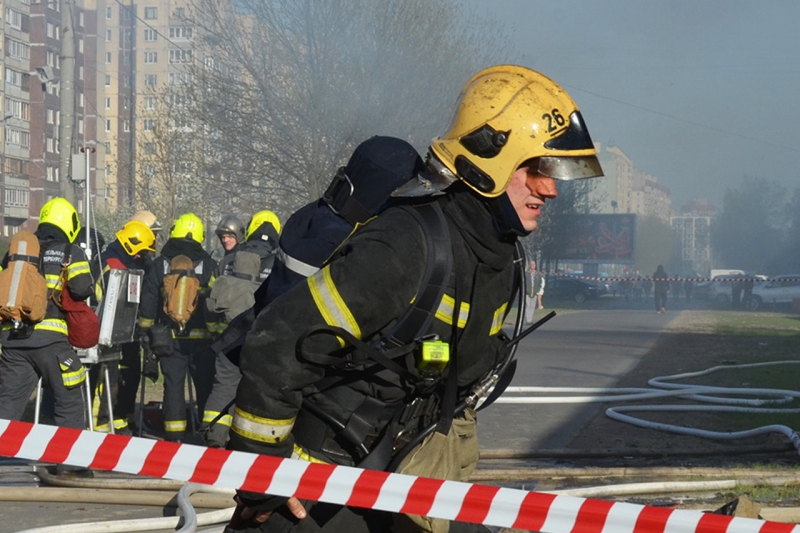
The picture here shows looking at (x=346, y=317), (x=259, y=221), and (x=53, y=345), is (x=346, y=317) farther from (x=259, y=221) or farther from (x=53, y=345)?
(x=259, y=221)

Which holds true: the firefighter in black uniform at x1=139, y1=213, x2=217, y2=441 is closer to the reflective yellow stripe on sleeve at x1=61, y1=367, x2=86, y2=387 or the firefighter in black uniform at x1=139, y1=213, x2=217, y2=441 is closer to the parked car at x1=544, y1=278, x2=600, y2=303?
the reflective yellow stripe on sleeve at x1=61, y1=367, x2=86, y2=387

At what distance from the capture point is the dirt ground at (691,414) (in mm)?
7598

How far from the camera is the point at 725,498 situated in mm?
5711

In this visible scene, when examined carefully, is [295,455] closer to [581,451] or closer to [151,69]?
[581,451]

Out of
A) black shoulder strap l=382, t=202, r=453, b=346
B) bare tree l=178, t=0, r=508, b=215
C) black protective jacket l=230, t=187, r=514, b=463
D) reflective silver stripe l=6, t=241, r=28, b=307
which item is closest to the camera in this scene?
black protective jacket l=230, t=187, r=514, b=463

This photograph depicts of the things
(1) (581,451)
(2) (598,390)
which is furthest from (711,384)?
(1) (581,451)

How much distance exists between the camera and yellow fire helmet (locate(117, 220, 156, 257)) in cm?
872

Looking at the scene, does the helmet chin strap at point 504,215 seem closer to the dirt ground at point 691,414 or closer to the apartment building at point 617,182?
the dirt ground at point 691,414

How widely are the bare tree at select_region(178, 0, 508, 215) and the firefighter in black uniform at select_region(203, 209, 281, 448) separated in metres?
15.7

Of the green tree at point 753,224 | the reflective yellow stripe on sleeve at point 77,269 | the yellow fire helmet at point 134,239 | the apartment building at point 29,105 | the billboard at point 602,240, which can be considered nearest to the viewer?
the reflective yellow stripe on sleeve at point 77,269

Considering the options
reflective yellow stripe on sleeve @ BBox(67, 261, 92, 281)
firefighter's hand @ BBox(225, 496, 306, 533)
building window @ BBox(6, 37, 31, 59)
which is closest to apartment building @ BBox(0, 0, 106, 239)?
building window @ BBox(6, 37, 31, 59)

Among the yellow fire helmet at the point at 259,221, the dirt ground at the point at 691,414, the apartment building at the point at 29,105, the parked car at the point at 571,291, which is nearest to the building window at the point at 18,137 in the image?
the apartment building at the point at 29,105

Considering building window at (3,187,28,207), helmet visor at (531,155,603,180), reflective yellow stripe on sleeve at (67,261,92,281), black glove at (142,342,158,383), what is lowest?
building window at (3,187,28,207)

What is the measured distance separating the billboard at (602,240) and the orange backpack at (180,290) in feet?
162
